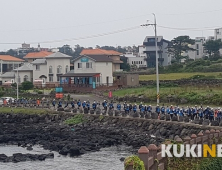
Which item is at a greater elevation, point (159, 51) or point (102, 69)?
point (159, 51)

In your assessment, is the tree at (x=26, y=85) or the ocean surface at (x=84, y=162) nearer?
the ocean surface at (x=84, y=162)

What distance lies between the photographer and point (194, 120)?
39.0 m

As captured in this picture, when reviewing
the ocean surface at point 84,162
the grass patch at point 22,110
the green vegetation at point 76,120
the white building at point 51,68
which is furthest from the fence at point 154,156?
the white building at point 51,68

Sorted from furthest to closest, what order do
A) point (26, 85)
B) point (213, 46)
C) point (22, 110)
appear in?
point (213, 46), point (26, 85), point (22, 110)

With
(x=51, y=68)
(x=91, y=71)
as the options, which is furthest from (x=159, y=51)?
(x=91, y=71)

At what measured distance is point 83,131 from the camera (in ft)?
149

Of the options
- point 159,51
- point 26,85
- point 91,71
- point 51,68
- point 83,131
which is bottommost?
point 83,131

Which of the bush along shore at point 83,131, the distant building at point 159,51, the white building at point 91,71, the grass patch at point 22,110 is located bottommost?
the bush along shore at point 83,131

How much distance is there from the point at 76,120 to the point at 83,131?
5805mm

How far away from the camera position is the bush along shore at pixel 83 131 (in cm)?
3766

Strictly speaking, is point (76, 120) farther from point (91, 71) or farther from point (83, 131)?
point (91, 71)

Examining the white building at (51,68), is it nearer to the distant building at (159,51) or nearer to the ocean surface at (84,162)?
the distant building at (159,51)

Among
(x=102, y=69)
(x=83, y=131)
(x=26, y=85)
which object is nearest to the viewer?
(x=83, y=131)

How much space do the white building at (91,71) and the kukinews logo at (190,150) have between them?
59.6 m
